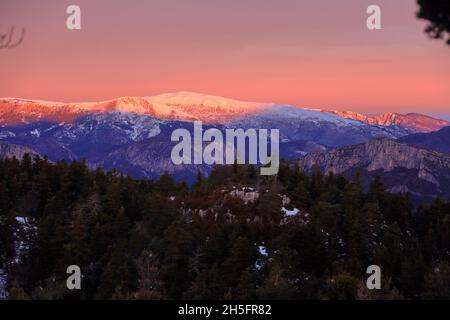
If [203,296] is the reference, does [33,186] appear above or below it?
above

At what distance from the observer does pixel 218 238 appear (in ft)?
252

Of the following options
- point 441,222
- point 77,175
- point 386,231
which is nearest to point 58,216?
point 77,175

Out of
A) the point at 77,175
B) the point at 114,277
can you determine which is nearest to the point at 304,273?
the point at 114,277

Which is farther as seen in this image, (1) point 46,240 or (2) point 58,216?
(2) point 58,216

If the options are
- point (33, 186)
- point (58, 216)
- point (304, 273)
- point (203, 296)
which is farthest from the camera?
point (33, 186)

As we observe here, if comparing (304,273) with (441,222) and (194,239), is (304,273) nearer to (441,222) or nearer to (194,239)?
(194,239)

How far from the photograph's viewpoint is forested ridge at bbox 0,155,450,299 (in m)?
63.1

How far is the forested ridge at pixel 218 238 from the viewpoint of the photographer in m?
63.1

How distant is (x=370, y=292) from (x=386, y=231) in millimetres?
43857

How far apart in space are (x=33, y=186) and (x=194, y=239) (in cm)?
4132

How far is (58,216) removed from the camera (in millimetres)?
86688
